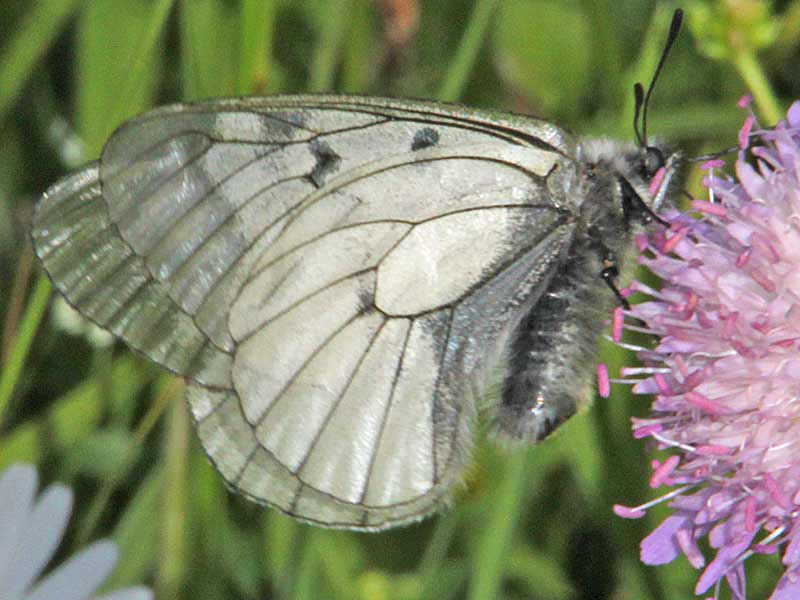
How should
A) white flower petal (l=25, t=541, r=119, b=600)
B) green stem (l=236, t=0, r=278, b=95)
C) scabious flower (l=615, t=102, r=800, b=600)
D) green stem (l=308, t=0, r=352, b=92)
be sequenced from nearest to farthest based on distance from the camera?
scabious flower (l=615, t=102, r=800, b=600) < white flower petal (l=25, t=541, r=119, b=600) < green stem (l=236, t=0, r=278, b=95) < green stem (l=308, t=0, r=352, b=92)

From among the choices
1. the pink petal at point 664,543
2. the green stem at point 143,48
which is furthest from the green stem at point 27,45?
the pink petal at point 664,543

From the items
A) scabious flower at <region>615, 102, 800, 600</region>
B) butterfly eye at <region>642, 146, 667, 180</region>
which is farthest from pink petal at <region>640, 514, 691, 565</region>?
butterfly eye at <region>642, 146, 667, 180</region>

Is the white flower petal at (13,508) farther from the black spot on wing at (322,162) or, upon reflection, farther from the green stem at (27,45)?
the green stem at (27,45)

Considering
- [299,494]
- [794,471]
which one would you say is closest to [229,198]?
[299,494]

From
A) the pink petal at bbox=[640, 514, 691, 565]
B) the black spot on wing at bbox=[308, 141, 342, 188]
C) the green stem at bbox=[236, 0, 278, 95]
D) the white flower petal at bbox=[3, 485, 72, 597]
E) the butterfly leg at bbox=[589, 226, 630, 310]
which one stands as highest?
the green stem at bbox=[236, 0, 278, 95]

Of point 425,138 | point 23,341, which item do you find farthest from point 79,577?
point 425,138

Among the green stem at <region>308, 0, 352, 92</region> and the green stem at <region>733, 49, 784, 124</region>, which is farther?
the green stem at <region>308, 0, 352, 92</region>

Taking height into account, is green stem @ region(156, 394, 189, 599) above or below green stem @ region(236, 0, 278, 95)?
below

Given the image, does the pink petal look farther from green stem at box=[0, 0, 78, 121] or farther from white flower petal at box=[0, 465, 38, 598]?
green stem at box=[0, 0, 78, 121]
